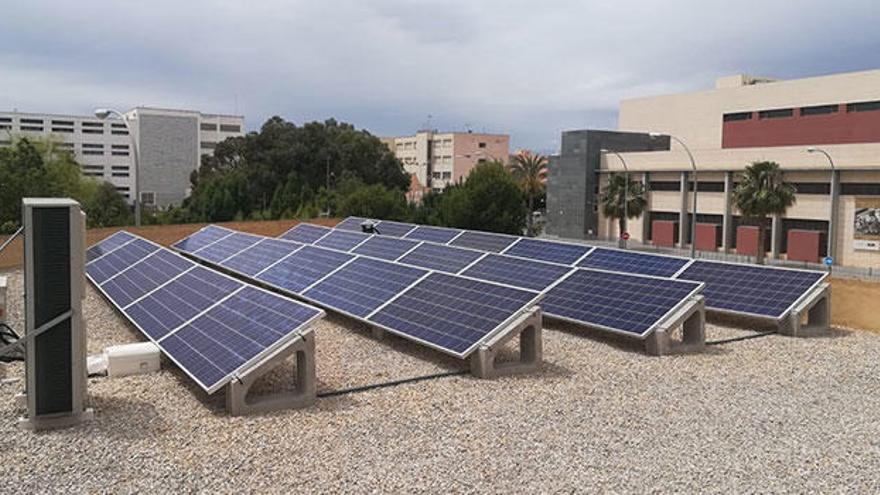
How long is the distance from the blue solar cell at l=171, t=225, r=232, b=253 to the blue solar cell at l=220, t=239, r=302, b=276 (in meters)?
5.29

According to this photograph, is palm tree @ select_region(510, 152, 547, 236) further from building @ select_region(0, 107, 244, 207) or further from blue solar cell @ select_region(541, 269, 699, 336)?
building @ select_region(0, 107, 244, 207)

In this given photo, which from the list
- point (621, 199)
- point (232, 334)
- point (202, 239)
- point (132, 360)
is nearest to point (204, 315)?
point (132, 360)

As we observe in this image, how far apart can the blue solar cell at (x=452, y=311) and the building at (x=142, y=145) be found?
11646 centimetres

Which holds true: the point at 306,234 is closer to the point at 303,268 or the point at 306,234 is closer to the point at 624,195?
the point at 303,268

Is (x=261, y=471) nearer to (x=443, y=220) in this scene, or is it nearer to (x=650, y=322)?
(x=650, y=322)

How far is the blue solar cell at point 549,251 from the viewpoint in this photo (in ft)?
81.7

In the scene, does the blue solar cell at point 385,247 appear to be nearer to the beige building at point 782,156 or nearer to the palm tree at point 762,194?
the palm tree at point 762,194

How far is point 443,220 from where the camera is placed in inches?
2377

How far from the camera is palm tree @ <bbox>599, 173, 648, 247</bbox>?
211ft

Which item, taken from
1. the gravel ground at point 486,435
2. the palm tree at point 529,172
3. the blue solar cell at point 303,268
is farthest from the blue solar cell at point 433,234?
the palm tree at point 529,172

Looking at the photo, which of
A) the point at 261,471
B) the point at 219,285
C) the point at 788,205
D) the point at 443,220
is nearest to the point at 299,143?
the point at 443,220

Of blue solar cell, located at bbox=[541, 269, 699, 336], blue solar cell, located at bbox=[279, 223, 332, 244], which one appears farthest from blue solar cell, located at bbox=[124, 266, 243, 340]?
blue solar cell, located at bbox=[279, 223, 332, 244]

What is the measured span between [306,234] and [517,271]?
15.7 metres

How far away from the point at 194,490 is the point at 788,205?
49858 millimetres
